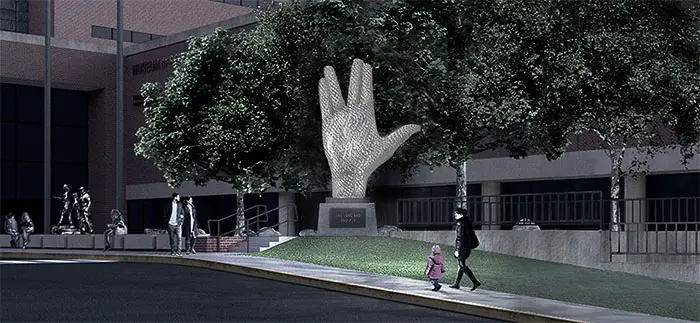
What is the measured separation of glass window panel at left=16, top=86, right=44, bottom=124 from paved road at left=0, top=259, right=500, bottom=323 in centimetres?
4458

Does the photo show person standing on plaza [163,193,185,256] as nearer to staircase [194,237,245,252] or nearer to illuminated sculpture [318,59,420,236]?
staircase [194,237,245,252]

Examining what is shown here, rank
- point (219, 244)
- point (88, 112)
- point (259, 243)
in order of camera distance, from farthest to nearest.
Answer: point (88, 112) → point (219, 244) → point (259, 243)

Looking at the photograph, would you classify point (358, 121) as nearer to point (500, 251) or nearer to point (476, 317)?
point (500, 251)

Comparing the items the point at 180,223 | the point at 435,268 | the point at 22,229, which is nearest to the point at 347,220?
the point at 180,223

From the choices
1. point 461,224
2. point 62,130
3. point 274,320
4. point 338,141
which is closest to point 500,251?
point 338,141

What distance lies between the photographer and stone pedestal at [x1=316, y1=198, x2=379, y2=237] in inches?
1320

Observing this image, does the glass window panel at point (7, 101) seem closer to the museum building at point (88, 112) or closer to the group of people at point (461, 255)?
the museum building at point (88, 112)

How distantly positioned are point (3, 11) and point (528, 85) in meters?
51.4

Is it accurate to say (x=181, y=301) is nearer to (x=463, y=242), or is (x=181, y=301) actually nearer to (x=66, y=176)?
(x=463, y=242)

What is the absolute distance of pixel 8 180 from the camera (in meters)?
68.2

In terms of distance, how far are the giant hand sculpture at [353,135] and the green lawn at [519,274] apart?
2278mm

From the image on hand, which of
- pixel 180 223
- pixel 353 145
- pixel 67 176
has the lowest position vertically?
pixel 180 223

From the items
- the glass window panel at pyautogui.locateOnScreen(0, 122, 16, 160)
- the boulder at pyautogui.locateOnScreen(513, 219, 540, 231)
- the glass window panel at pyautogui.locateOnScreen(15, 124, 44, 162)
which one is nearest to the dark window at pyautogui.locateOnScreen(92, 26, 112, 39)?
the glass window panel at pyautogui.locateOnScreen(15, 124, 44, 162)

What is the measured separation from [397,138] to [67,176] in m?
41.6
